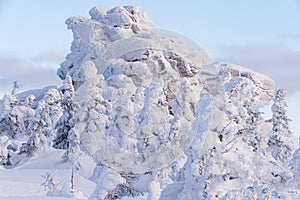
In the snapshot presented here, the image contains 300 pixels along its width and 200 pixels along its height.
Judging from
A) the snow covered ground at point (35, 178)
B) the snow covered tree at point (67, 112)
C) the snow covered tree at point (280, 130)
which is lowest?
the snow covered ground at point (35, 178)

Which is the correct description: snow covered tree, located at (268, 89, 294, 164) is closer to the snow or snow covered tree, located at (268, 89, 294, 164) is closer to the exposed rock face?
the snow

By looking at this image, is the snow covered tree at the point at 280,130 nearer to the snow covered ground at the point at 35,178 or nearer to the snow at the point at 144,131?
the snow at the point at 144,131

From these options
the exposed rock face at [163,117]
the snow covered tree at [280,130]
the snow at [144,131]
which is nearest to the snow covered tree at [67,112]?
the snow at [144,131]

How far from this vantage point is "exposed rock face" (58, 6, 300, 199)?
1505 centimetres

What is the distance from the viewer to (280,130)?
38844 mm

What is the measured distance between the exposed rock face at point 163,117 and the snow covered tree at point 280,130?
769 mm

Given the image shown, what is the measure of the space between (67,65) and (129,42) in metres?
19.4

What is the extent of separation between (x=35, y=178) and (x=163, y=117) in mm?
8264

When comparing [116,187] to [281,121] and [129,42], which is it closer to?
[281,121]

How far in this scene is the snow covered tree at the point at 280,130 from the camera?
3844 centimetres

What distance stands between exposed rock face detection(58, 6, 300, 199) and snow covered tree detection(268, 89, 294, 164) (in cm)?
77

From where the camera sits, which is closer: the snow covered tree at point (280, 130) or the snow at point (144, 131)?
the snow at point (144, 131)

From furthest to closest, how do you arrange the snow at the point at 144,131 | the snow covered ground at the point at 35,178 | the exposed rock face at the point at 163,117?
the snow covered ground at the point at 35,178, the snow at the point at 144,131, the exposed rock face at the point at 163,117

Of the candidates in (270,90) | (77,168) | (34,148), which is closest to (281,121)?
(77,168)
